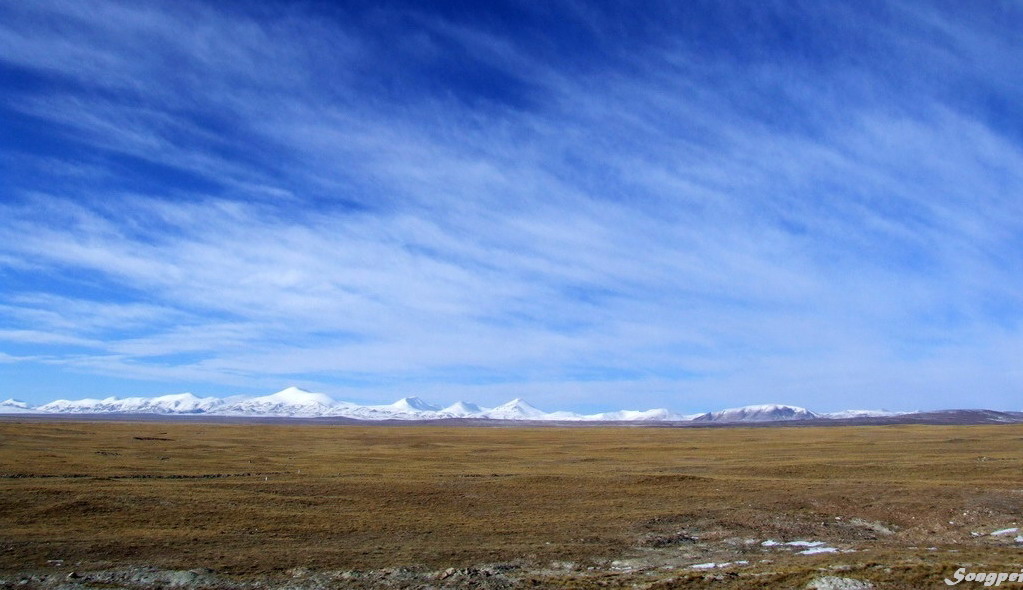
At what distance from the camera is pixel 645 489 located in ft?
125

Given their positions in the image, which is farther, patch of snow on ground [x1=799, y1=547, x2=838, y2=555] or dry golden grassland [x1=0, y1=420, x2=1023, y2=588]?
patch of snow on ground [x1=799, y1=547, x2=838, y2=555]

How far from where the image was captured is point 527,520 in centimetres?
2925

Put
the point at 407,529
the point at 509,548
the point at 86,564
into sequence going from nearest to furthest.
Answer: the point at 86,564 → the point at 509,548 → the point at 407,529

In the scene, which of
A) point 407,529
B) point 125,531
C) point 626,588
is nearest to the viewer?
point 626,588

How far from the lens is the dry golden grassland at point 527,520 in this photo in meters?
20.9

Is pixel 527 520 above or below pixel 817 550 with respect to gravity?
above

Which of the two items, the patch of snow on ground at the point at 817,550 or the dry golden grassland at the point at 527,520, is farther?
the patch of snow on ground at the point at 817,550

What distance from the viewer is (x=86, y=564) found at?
820 inches

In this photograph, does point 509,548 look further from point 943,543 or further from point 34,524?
point 34,524

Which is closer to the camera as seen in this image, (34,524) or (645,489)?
(34,524)

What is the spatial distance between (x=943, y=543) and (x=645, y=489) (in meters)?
16.0

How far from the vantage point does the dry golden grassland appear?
68.6 ft

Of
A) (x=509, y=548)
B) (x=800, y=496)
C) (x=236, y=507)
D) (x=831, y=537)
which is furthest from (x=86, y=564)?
(x=800, y=496)

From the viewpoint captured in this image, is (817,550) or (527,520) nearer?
(817,550)
